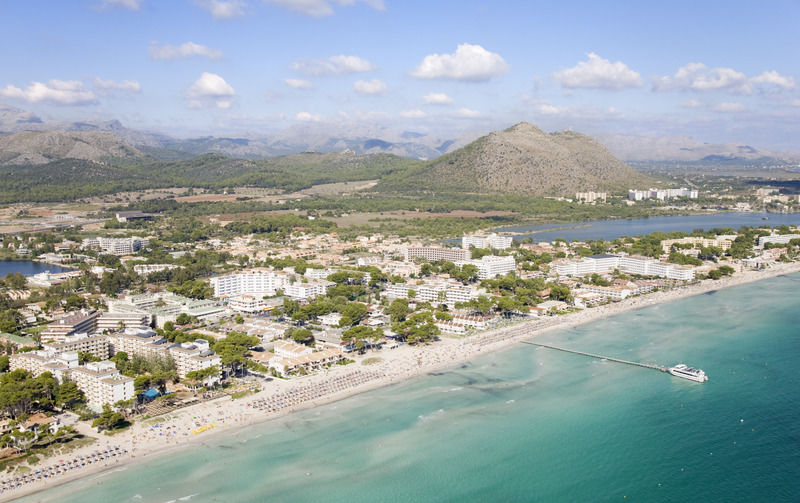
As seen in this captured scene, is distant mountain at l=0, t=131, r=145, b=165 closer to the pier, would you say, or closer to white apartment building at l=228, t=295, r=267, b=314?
white apartment building at l=228, t=295, r=267, b=314

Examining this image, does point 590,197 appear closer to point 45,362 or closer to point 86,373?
point 45,362

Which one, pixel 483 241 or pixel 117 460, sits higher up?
pixel 483 241

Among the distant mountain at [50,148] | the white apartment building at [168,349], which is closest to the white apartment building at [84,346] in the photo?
the white apartment building at [168,349]

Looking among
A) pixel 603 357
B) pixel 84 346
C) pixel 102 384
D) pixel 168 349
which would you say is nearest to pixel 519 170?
pixel 603 357

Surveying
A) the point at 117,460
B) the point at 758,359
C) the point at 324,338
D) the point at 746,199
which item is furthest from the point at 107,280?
the point at 746,199

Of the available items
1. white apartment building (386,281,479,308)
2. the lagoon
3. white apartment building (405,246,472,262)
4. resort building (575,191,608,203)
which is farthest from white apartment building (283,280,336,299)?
resort building (575,191,608,203)

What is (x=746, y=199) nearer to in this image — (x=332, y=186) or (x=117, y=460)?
(x=332, y=186)
